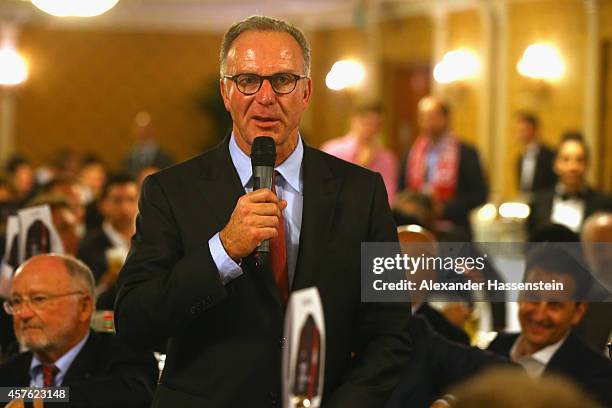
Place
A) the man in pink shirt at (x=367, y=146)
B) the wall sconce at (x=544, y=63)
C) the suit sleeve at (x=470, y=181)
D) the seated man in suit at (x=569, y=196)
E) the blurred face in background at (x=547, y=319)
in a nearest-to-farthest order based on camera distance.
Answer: the blurred face in background at (x=547, y=319)
the seated man in suit at (x=569, y=196)
the suit sleeve at (x=470, y=181)
the man in pink shirt at (x=367, y=146)
the wall sconce at (x=544, y=63)

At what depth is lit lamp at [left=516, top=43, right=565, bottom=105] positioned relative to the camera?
11.2 meters

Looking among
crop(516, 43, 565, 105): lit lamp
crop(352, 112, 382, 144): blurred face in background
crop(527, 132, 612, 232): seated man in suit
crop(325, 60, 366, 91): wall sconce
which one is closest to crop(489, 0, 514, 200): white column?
crop(516, 43, 565, 105): lit lamp

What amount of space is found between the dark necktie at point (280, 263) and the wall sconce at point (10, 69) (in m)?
13.9

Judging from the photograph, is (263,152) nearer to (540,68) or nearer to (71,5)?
(71,5)

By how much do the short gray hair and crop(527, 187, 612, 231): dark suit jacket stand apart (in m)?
4.70

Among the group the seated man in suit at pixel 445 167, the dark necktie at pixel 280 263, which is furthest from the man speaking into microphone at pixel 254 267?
the seated man in suit at pixel 445 167

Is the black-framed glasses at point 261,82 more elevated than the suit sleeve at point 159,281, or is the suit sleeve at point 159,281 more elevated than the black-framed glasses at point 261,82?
the black-framed glasses at point 261,82

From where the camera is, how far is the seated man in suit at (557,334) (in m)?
3.07

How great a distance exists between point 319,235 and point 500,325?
2511 mm

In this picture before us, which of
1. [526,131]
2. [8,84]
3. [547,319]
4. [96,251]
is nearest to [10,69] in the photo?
[8,84]

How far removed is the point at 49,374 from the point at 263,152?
1477 mm

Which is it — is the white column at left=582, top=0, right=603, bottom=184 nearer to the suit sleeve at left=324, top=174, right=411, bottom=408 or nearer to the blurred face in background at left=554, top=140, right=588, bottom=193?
the blurred face in background at left=554, top=140, right=588, bottom=193

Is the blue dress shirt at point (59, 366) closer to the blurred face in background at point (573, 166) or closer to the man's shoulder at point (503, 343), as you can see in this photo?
the man's shoulder at point (503, 343)

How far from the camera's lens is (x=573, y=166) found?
23.6 feet
